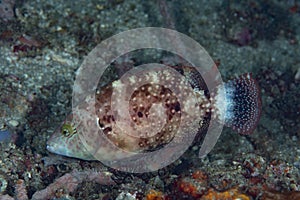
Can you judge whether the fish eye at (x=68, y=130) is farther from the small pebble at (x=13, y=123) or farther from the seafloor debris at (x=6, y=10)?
the seafloor debris at (x=6, y=10)

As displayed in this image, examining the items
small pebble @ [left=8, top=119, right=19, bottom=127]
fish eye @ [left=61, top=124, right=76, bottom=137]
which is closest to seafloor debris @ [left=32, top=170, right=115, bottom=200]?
fish eye @ [left=61, top=124, right=76, bottom=137]

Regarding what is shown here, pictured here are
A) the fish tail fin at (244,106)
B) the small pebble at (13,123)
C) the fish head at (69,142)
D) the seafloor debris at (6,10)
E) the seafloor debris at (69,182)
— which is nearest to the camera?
the seafloor debris at (69,182)

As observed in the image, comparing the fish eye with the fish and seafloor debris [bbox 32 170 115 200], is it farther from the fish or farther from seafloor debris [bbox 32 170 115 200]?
seafloor debris [bbox 32 170 115 200]

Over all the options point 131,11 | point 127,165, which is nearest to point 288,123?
point 127,165

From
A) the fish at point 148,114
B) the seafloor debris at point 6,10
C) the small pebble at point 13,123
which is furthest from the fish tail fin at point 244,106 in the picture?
the seafloor debris at point 6,10

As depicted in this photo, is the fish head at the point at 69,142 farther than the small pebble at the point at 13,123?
No

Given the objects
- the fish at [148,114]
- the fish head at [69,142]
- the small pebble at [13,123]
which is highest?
the fish at [148,114]

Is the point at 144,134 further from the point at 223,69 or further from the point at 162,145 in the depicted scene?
the point at 223,69

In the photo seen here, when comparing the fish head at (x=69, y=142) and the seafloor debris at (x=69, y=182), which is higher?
the fish head at (x=69, y=142)

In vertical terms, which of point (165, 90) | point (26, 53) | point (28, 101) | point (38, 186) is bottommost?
point (38, 186)
